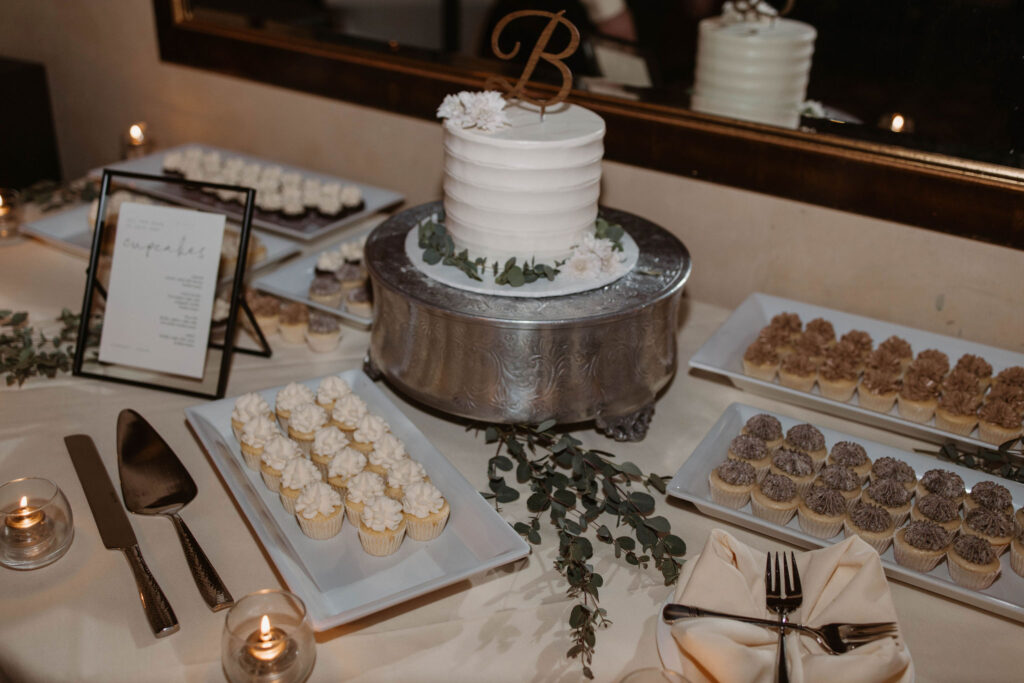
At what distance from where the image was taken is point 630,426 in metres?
1.41

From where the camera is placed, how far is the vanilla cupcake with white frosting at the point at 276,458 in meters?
1.25

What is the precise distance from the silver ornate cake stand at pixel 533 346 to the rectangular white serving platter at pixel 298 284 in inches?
11.7

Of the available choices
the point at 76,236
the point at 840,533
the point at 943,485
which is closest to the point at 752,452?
the point at 840,533

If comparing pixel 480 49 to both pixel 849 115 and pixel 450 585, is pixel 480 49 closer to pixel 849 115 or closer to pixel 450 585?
pixel 849 115

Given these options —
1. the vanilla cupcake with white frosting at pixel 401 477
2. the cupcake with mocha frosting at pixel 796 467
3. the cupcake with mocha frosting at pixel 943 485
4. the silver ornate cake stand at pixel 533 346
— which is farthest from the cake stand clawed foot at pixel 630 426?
the cupcake with mocha frosting at pixel 943 485

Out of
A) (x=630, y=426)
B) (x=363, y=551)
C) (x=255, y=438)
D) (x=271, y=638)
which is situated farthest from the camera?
(x=630, y=426)

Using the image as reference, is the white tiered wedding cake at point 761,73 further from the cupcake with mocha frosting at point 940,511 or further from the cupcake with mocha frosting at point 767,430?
the cupcake with mocha frosting at point 940,511

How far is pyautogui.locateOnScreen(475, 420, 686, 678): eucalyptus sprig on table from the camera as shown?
110 cm

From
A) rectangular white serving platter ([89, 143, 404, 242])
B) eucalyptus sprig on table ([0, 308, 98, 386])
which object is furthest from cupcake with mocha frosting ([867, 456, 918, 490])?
eucalyptus sprig on table ([0, 308, 98, 386])

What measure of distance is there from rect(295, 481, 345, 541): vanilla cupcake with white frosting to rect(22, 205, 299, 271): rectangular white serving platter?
85 centimetres

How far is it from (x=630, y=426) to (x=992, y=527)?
0.53 meters

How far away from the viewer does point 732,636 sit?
96cm

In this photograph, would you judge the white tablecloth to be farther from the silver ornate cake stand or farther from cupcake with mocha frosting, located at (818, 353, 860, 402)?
cupcake with mocha frosting, located at (818, 353, 860, 402)

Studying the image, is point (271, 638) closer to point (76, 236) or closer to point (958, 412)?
point (958, 412)
